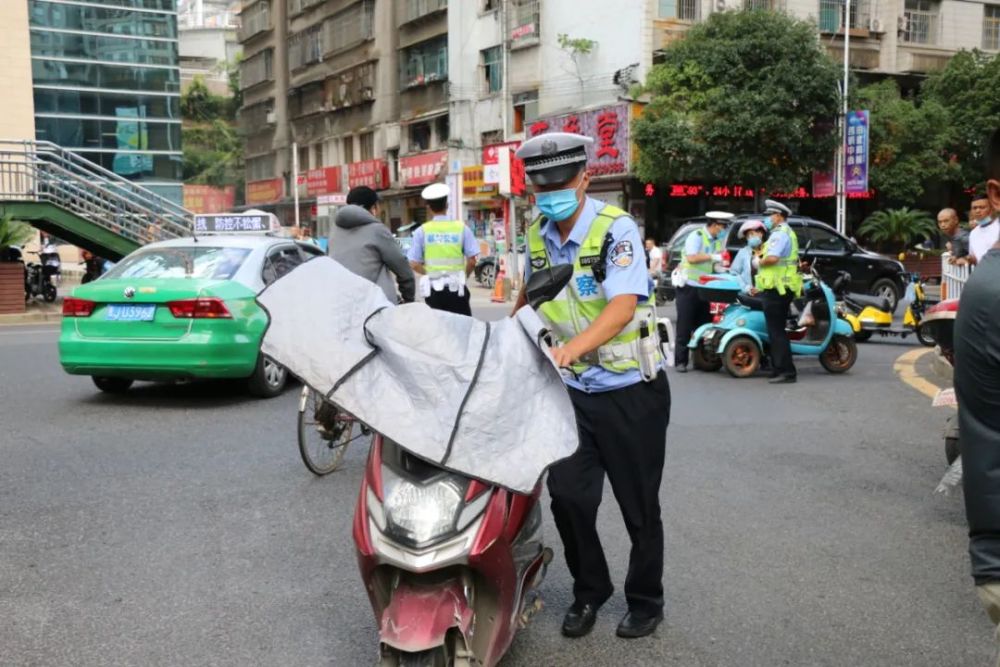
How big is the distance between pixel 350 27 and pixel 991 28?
90.3ft

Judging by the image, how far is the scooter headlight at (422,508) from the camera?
9.20 feet

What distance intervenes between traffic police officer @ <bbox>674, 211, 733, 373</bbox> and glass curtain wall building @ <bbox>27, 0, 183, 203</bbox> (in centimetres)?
3430

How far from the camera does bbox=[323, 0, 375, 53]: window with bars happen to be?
45.9 metres

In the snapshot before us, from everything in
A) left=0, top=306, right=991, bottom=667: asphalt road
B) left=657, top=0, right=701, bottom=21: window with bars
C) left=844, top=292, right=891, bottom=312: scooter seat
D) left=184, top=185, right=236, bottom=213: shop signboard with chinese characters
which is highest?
left=657, top=0, right=701, bottom=21: window with bars

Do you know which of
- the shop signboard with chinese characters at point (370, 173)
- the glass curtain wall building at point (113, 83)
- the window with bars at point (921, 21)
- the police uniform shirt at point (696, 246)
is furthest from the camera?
the shop signboard with chinese characters at point (370, 173)

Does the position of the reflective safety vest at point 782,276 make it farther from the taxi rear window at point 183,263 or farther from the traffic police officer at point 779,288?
the taxi rear window at point 183,263

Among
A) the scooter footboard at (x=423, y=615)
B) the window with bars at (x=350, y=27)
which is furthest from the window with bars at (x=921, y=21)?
the scooter footboard at (x=423, y=615)

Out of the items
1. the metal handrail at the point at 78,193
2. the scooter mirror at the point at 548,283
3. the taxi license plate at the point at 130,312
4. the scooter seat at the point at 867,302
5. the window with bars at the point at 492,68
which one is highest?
the window with bars at the point at 492,68

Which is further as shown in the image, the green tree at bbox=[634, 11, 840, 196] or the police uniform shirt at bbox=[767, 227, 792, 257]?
the green tree at bbox=[634, 11, 840, 196]

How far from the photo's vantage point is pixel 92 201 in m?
21.3

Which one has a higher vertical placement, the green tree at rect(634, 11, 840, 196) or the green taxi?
the green tree at rect(634, 11, 840, 196)

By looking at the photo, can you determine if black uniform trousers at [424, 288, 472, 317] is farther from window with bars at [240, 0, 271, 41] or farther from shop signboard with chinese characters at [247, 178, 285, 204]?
window with bars at [240, 0, 271, 41]

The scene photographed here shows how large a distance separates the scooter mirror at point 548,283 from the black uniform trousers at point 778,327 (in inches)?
287

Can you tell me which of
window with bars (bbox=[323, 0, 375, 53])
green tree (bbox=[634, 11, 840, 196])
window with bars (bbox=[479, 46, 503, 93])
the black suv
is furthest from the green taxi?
window with bars (bbox=[323, 0, 375, 53])
